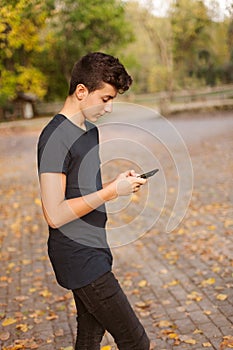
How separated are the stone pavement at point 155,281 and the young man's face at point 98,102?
91.6 inches

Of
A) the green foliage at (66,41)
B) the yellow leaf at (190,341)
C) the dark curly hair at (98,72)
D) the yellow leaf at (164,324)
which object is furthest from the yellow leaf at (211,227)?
the green foliage at (66,41)

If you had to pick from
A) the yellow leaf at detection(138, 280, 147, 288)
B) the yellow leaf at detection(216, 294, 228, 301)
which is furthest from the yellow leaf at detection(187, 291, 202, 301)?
the yellow leaf at detection(138, 280, 147, 288)

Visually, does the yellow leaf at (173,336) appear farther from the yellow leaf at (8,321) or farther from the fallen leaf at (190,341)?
the yellow leaf at (8,321)

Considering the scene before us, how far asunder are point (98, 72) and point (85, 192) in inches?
22.7

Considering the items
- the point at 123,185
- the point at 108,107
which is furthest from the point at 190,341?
the point at 108,107

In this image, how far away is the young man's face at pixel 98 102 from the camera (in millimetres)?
2449

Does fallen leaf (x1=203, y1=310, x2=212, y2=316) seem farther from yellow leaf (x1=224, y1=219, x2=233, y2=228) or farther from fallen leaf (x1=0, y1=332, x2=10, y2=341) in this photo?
yellow leaf (x1=224, y1=219, x2=233, y2=228)

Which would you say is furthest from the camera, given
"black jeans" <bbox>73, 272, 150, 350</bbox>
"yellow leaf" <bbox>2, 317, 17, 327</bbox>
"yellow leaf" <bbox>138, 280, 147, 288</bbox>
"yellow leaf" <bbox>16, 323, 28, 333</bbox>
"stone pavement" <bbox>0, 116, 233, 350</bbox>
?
"yellow leaf" <bbox>138, 280, 147, 288</bbox>

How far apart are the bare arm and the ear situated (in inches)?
15.2

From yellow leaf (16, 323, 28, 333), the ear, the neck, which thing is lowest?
yellow leaf (16, 323, 28, 333)

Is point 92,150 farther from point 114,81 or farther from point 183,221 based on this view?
point 183,221

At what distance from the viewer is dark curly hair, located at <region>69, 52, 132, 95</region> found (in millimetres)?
2408

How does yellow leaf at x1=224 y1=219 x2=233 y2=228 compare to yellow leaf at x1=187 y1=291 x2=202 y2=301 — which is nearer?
yellow leaf at x1=187 y1=291 x2=202 y2=301

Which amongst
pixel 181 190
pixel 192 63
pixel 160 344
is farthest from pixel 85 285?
pixel 192 63
